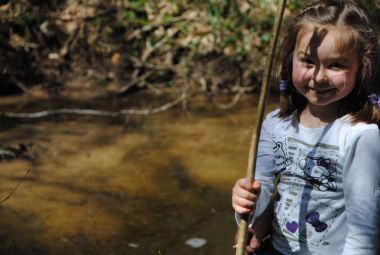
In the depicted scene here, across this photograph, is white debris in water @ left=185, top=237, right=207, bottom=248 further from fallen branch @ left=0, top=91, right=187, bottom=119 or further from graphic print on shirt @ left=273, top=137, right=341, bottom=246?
fallen branch @ left=0, top=91, right=187, bottom=119

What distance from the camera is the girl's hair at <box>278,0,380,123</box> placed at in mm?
1876

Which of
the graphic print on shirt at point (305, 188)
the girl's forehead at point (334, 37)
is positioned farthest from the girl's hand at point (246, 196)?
the girl's forehead at point (334, 37)

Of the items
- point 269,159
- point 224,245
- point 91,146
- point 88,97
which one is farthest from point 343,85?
point 88,97

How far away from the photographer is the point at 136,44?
5688 mm

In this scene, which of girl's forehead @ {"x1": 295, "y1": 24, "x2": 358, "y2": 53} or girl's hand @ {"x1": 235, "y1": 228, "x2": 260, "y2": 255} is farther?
girl's hand @ {"x1": 235, "y1": 228, "x2": 260, "y2": 255}

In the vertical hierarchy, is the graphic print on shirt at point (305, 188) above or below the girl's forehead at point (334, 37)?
below

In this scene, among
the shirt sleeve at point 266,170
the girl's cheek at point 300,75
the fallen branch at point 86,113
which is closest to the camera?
the girl's cheek at point 300,75

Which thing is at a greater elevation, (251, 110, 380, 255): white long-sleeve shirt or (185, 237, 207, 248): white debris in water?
(251, 110, 380, 255): white long-sleeve shirt

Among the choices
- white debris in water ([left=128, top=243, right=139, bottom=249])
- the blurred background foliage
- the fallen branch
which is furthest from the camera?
the blurred background foliage

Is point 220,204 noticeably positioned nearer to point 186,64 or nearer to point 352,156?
point 352,156

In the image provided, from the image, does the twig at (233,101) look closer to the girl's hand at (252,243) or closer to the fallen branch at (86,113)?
the fallen branch at (86,113)

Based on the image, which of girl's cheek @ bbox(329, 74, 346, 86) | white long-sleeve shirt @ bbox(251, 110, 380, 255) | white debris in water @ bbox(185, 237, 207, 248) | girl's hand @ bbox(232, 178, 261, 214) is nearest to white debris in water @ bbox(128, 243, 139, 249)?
white debris in water @ bbox(185, 237, 207, 248)

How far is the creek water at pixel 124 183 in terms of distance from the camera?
119 inches

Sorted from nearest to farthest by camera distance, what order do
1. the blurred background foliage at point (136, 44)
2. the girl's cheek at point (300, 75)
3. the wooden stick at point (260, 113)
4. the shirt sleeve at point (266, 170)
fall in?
the wooden stick at point (260, 113), the girl's cheek at point (300, 75), the shirt sleeve at point (266, 170), the blurred background foliage at point (136, 44)
